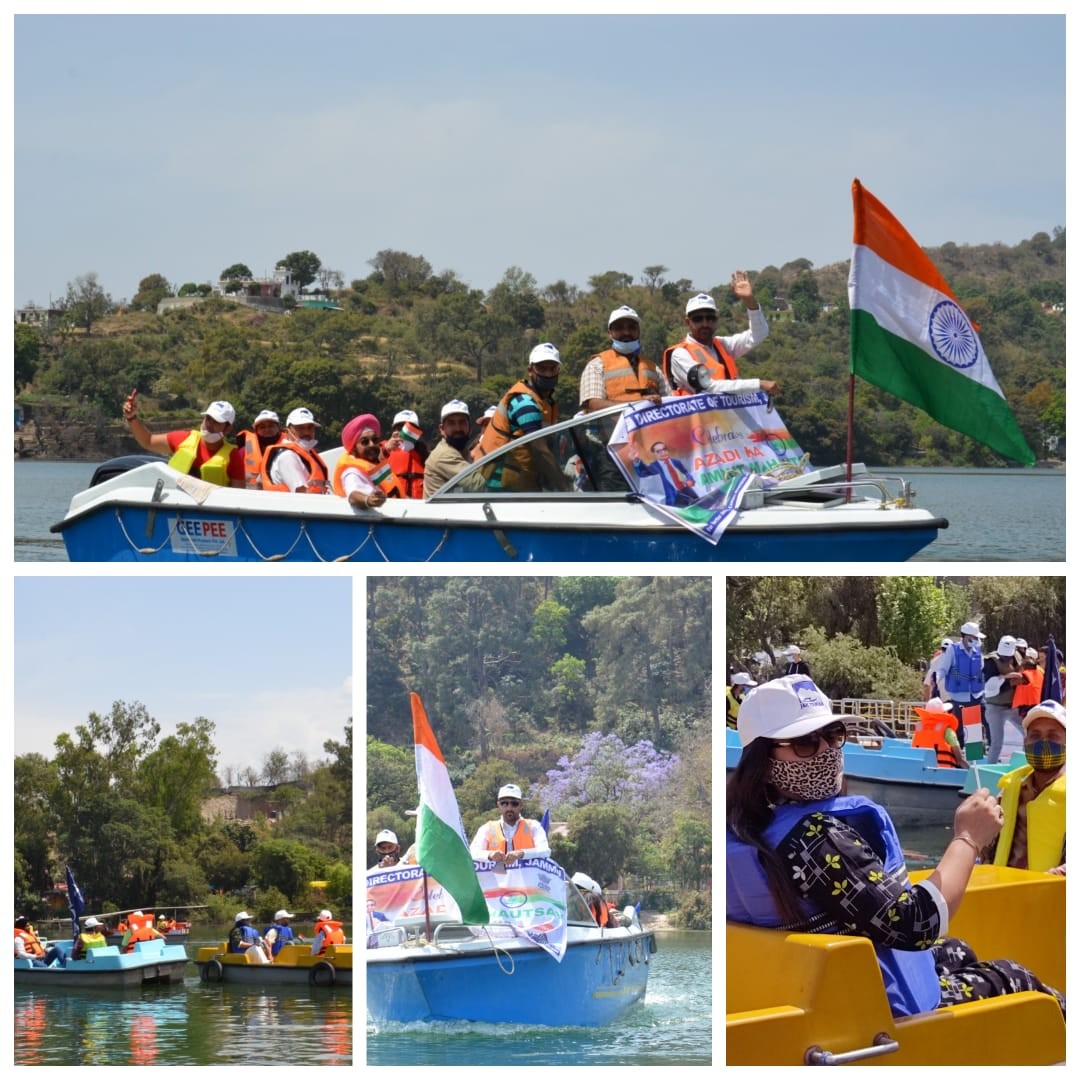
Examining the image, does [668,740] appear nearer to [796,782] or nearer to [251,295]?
[796,782]

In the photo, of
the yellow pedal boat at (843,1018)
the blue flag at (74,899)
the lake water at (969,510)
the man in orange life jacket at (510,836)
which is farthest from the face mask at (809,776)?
the lake water at (969,510)

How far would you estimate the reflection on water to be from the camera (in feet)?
23.2

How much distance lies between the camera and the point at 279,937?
883 cm

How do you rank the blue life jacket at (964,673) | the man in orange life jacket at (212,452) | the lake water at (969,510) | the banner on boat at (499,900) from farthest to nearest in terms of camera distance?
1. the lake water at (969,510)
2. the man in orange life jacket at (212,452)
3. the blue life jacket at (964,673)
4. the banner on boat at (499,900)

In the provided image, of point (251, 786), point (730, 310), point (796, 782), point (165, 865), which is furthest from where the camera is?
point (730, 310)

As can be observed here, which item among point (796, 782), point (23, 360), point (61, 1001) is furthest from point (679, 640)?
point (23, 360)

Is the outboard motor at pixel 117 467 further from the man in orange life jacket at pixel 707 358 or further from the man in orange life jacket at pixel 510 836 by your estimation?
Result: the man in orange life jacket at pixel 510 836

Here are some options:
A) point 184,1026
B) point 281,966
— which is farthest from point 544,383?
point 184,1026

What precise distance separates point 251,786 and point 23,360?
62120mm

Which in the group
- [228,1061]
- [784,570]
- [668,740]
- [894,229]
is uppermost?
[894,229]

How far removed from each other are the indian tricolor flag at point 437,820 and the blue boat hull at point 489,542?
349 cm

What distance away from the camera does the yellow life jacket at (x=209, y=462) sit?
12.5m

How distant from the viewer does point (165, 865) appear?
9.97m

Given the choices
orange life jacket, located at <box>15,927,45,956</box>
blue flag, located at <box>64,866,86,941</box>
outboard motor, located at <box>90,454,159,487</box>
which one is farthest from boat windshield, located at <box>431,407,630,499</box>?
orange life jacket, located at <box>15,927,45,956</box>
